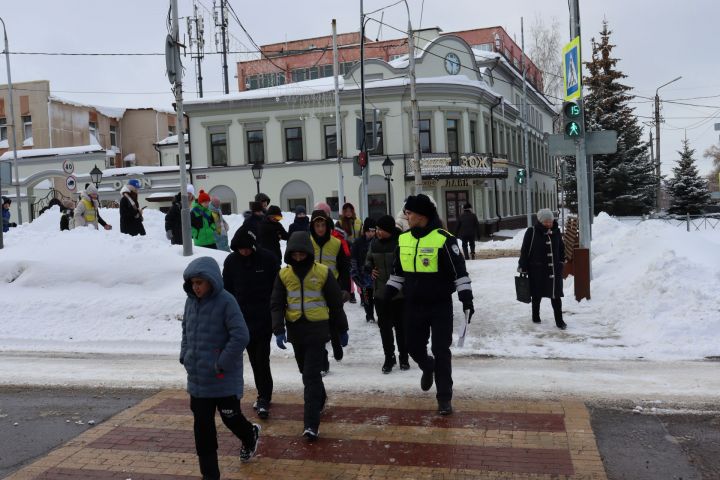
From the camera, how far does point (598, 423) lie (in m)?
5.55

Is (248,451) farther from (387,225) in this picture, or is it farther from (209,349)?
(387,225)

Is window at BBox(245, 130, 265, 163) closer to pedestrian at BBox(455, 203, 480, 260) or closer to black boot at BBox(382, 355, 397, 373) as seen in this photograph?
pedestrian at BBox(455, 203, 480, 260)

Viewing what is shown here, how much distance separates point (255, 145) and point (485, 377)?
106 ft

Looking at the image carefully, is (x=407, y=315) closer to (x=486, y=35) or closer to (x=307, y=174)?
(x=307, y=174)

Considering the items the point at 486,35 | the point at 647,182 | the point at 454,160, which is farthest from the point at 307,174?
the point at 486,35

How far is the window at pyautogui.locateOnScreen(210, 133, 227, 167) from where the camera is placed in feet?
126

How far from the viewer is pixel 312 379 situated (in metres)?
5.44

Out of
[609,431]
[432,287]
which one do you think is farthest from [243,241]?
[609,431]

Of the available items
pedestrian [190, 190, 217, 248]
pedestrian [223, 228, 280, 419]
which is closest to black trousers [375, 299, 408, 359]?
pedestrian [223, 228, 280, 419]

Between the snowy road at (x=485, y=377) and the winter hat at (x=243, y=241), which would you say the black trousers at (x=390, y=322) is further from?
the winter hat at (x=243, y=241)

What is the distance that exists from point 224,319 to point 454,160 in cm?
3216

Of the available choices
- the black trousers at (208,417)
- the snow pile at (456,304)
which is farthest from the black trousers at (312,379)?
the snow pile at (456,304)

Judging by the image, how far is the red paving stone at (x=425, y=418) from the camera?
18.3ft

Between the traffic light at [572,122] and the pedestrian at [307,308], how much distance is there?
297 inches
